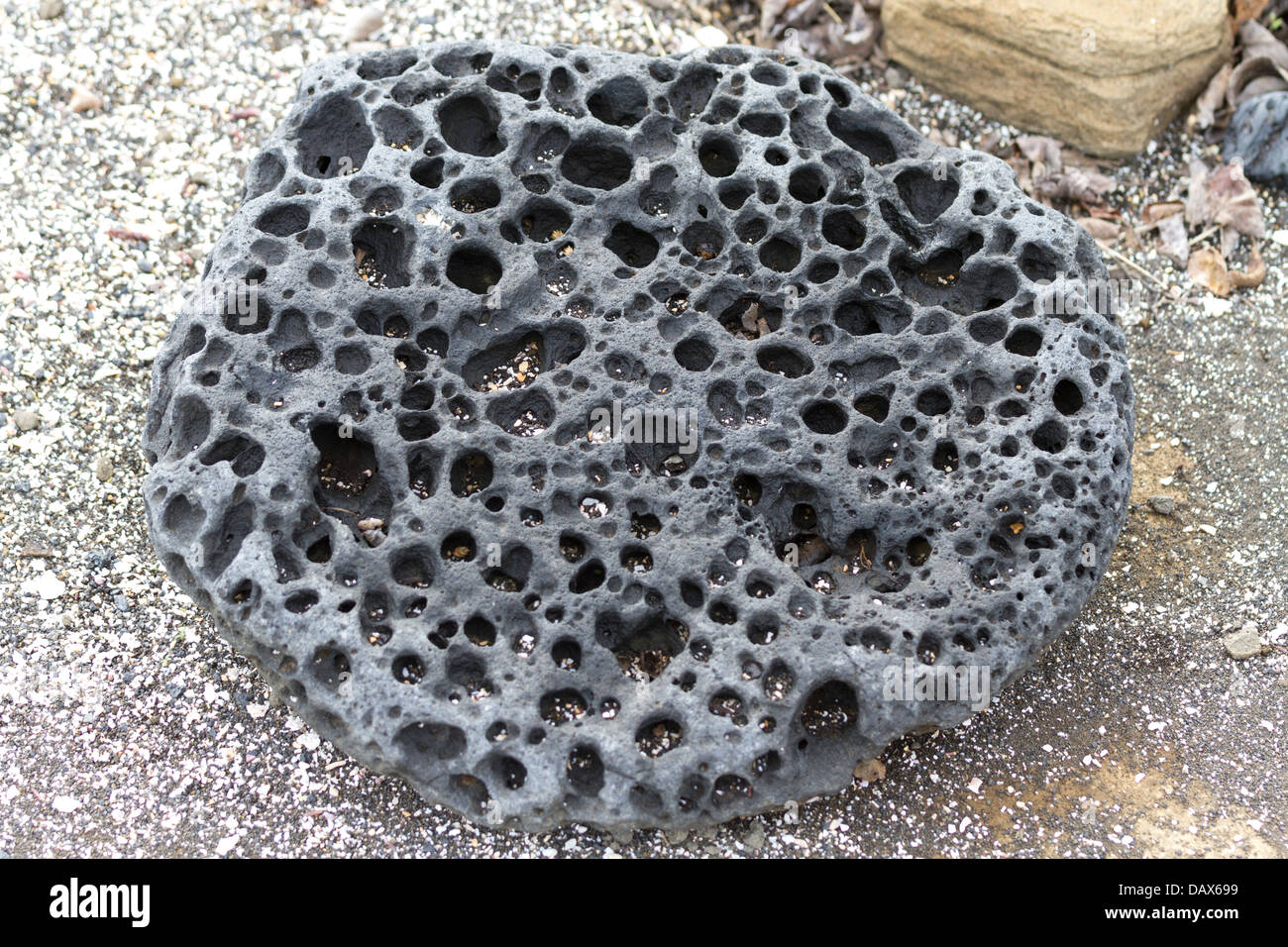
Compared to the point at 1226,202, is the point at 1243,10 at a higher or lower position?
higher

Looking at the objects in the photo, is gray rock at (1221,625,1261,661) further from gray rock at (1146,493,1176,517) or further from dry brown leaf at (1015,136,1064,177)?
dry brown leaf at (1015,136,1064,177)

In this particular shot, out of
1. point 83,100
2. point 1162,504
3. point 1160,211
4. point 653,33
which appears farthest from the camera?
point 653,33

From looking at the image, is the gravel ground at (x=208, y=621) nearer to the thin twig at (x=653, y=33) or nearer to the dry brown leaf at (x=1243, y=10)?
the thin twig at (x=653, y=33)

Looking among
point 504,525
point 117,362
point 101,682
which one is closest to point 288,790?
point 101,682

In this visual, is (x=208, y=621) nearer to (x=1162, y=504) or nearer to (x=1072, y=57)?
(x=1162, y=504)

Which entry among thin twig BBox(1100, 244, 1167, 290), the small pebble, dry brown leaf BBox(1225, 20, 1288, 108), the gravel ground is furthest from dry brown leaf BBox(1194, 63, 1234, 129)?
the small pebble

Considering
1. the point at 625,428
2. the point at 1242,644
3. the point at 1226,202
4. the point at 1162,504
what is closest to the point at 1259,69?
the point at 1226,202

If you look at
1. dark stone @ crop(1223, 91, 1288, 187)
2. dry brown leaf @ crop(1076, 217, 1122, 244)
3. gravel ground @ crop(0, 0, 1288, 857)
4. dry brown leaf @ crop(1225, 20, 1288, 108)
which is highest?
dry brown leaf @ crop(1225, 20, 1288, 108)

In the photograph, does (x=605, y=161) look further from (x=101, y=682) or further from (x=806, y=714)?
(x=101, y=682)
